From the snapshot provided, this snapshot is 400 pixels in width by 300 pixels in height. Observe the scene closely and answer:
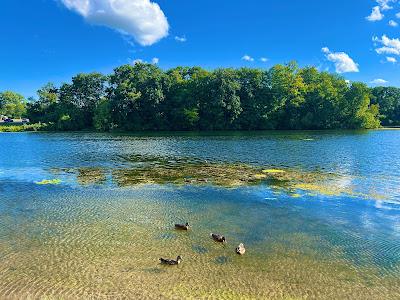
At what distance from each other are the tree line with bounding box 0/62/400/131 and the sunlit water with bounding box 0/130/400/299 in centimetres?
7856

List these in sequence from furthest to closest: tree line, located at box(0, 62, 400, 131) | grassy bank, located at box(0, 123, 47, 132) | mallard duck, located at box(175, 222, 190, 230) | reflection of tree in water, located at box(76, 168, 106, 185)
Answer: grassy bank, located at box(0, 123, 47, 132), tree line, located at box(0, 62, 400, 131), reflection of tree in water, located at box(76, 168, 106, 185), mallard duck, located at box(175, 222, 190, 230)

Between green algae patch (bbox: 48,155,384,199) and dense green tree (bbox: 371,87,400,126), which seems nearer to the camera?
green algae patch (bbox: 48,155,384,199)

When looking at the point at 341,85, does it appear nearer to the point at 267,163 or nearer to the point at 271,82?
the point at 271,82

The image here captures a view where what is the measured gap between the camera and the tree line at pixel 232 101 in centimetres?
10469

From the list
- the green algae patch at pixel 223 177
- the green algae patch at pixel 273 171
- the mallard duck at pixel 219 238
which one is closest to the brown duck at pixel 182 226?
the mallard duck at pixel 219 238

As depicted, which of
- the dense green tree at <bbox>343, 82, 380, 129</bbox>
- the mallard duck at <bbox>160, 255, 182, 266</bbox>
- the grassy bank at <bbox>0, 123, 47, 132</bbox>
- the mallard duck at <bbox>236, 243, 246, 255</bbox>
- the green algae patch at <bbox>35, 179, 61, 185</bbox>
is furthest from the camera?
the grassy bank at <bbox>0, 123, 47, 132</bbox>

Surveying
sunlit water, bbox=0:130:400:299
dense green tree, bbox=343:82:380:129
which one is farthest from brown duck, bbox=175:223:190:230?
dense green tree, bbox=343:82:380:129

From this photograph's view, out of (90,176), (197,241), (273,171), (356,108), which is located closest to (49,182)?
(90,176)

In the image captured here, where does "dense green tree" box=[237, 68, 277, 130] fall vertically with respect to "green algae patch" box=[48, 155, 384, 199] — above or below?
above

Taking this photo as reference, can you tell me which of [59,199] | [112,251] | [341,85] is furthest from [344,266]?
[341,85]

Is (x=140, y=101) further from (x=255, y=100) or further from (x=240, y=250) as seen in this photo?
(x=240, y=250)

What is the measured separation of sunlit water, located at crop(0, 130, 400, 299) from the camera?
35.5ft

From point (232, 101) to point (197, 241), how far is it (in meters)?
88.3

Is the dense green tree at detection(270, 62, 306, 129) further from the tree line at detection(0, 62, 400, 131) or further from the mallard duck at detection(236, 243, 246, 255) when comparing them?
the mallard duck at detection(236, 243, 246, 255)
